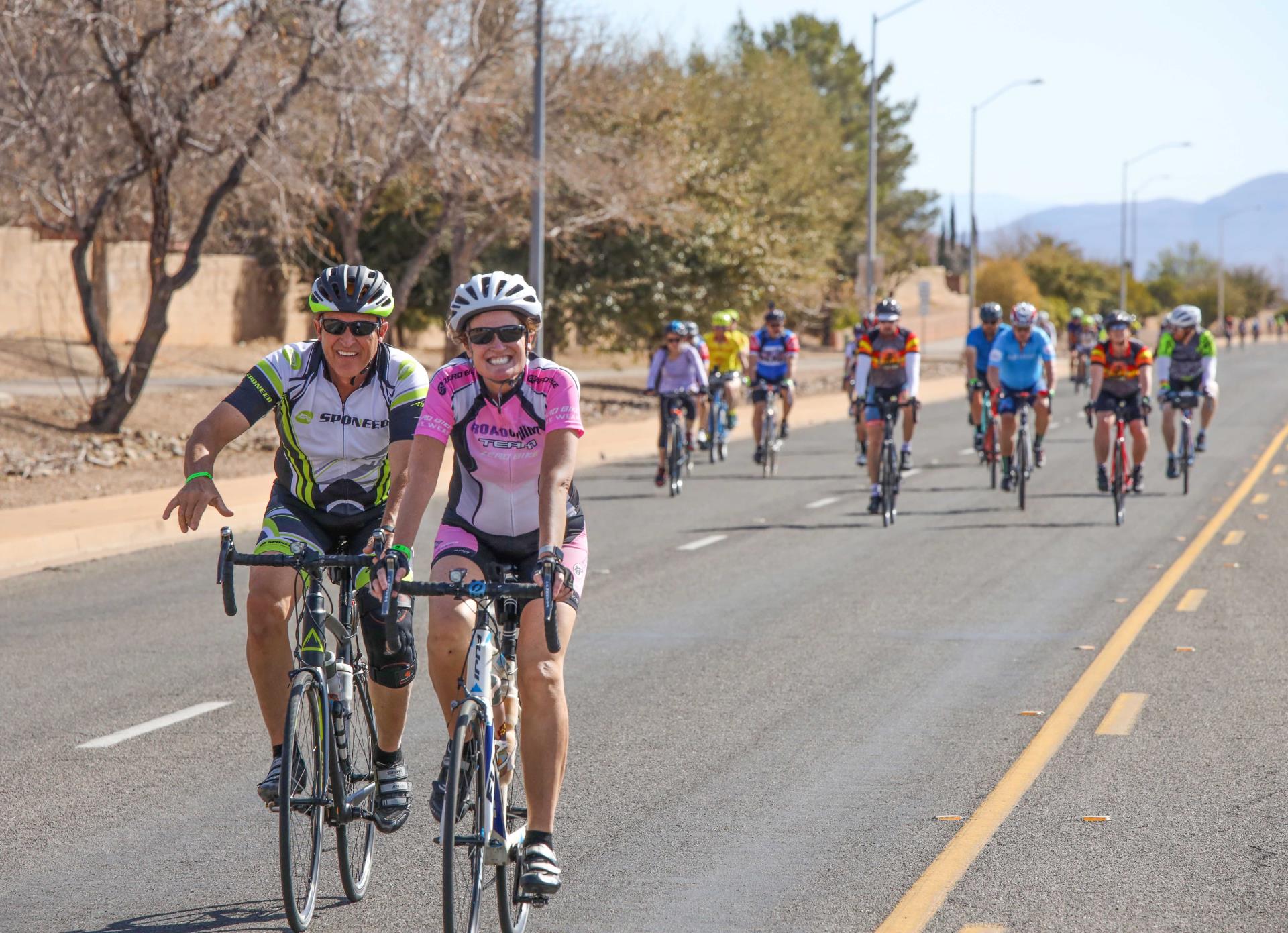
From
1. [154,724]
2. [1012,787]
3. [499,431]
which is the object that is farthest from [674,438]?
[499,431]

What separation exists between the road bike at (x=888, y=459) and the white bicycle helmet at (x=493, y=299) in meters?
11.2

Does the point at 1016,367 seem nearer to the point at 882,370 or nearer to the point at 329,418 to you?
the point at 882,370

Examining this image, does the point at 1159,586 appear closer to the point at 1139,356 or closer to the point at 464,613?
the point at 1139,356

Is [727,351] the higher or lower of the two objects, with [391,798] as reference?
higher

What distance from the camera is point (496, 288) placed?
5.17 metres

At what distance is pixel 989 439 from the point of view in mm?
20172

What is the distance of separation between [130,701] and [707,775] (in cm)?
324

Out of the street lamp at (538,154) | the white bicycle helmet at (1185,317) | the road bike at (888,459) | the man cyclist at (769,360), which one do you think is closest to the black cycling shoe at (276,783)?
the road bike at (888,459)

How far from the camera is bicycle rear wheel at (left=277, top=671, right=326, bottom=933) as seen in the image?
4.95 m

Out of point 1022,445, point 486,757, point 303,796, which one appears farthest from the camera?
point 1022,445

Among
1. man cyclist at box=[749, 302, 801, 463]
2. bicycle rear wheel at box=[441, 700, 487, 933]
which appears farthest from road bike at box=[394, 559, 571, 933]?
man cyclist at box=[749, 302, 801, 463]

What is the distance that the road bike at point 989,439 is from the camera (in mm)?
19984

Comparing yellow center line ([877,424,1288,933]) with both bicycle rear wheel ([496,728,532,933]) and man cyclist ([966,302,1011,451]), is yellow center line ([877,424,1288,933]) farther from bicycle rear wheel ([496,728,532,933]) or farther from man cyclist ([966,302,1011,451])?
man cyclist ([966,302,1011,451])

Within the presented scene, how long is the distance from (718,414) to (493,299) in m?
18.8
